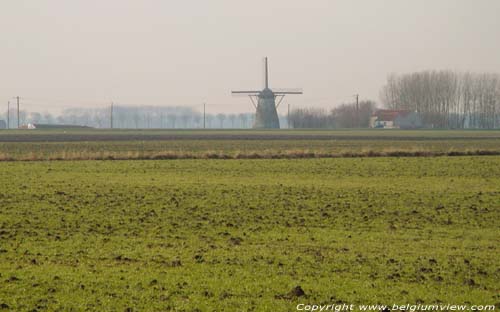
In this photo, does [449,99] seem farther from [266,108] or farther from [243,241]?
[243,241]

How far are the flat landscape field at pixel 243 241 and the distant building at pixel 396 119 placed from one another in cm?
12970

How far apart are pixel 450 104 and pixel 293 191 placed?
520 ft

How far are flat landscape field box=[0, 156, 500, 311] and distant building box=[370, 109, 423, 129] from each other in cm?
12970

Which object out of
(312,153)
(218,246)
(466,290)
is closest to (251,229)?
(218,246)

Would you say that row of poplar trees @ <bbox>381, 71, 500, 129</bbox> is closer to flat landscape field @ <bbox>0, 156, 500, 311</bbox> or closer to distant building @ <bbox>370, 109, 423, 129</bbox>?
distant building @ <bbox>370, 109, 423, 129</bbox>

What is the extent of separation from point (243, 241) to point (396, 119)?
485ft

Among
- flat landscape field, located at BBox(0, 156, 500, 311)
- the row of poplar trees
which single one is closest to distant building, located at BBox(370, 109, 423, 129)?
the row of poplar trees

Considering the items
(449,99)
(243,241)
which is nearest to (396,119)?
(449,99)

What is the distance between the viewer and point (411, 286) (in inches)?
498

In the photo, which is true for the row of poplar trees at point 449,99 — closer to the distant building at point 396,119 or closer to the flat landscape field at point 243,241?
the distant building at point 396,119

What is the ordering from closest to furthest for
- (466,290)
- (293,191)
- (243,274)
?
1. (466,290)
2. (243,274)
3. (293,191)

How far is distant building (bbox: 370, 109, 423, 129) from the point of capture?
525 ft

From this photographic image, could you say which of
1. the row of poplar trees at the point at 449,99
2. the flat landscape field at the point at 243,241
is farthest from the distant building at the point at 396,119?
the flat landscape field at the point at 243,241

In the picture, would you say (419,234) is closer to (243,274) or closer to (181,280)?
(243,274)
